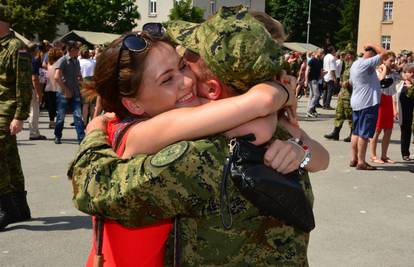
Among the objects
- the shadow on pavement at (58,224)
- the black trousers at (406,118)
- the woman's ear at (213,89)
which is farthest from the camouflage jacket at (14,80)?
the black trousers at (406,118)

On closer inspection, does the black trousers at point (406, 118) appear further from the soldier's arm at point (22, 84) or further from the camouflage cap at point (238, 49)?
→ the camouflage cap at point (238, 49)

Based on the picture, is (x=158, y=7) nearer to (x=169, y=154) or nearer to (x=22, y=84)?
(x=22, y=84)

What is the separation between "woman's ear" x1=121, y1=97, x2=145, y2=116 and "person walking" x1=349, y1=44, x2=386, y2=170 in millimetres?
7327

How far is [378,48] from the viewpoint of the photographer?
8508mm

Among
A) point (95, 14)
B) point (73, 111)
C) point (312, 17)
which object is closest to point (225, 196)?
point (73, 111)

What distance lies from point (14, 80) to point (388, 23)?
186ft

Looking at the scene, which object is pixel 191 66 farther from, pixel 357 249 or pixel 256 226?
pixel 357 249

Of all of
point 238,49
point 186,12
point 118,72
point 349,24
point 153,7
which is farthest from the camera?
point 349,24

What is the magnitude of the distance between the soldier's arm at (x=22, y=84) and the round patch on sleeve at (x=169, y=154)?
12.9ft

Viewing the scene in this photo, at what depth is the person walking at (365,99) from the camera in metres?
8.61

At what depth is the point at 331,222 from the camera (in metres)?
5.89

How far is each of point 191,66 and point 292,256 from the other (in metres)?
0.61

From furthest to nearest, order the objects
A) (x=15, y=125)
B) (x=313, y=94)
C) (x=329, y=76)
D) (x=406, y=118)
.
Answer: (x=329, y=76) < (x=313, y=94) < (x=406, y=118) < (x=15, y=125)

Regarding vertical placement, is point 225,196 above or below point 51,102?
above
